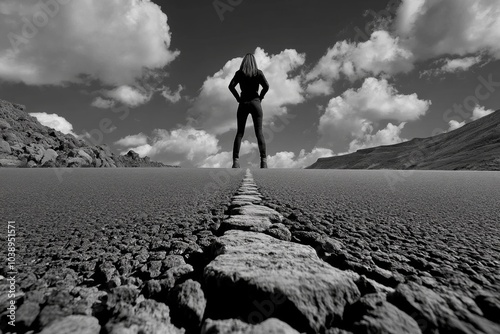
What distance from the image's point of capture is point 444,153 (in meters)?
79.7

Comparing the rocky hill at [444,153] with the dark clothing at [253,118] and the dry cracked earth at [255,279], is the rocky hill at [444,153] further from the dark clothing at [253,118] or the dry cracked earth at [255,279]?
the dry cracked earth at [255,279]

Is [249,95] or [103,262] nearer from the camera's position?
[103,262]

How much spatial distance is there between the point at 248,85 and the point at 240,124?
1237 millimetres

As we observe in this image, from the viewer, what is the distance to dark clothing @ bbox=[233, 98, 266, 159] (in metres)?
8.85

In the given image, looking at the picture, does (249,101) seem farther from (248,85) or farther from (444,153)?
(444,153)

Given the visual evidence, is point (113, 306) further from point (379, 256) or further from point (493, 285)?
point (493, 285)

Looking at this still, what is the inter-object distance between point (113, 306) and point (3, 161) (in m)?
16.8

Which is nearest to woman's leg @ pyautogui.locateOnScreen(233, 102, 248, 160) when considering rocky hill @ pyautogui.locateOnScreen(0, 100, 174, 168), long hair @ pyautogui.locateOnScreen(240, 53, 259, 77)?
long hair @ pyautogui.locateOnScreen(240, 53, 259, 77)

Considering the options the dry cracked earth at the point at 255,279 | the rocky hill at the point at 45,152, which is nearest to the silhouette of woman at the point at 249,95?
the dry cracked earth at the point at 255,279

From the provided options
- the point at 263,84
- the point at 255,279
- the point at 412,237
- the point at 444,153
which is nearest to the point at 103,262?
the point at 255,279

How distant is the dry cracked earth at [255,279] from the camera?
0.60m

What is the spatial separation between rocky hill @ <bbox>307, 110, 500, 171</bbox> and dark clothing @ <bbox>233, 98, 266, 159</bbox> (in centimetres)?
5037

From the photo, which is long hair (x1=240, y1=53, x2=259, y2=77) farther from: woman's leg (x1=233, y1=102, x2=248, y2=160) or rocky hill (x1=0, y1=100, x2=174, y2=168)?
rocky hill (x1=0, y1=100, x2=174, y2=168)

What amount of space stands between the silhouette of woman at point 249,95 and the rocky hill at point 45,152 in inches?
425
